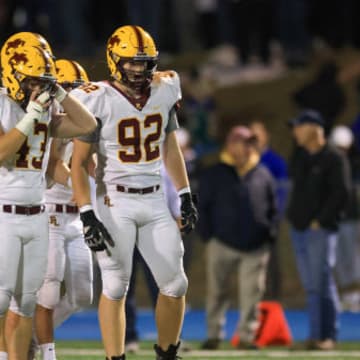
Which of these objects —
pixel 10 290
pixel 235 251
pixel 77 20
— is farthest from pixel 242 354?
pixel 77 20

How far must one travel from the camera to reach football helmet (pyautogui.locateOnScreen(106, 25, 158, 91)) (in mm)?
7934

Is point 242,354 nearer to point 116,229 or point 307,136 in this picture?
point 307,136

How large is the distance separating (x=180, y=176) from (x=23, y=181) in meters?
1.15

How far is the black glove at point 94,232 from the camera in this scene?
7.72 meters

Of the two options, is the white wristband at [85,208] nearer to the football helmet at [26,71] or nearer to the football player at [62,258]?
the football player at [62,258]

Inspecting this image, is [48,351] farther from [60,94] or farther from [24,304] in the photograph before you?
[60,94]

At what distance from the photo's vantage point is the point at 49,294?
811 cm

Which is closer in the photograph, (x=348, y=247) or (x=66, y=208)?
(x=66, y=208)

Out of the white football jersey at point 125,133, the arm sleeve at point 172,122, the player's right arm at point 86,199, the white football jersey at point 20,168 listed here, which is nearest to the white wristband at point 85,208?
the player's right arm at point 86,199

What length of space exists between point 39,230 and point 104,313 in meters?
0.69

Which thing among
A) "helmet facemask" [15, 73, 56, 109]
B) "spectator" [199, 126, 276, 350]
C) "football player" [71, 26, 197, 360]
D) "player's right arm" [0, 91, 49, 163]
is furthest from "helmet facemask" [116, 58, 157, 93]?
"spectator" [199, 126, 276, 350]

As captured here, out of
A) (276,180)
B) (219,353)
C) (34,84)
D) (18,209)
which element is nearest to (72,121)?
(34,84)

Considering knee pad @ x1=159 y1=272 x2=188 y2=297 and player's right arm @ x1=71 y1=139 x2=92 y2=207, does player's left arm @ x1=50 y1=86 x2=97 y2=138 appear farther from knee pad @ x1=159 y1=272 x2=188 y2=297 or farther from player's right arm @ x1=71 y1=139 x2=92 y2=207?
knee pad @ x1=159 y1=272 x2=188 y2=297

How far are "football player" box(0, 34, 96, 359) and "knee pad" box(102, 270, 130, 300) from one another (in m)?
0.47
